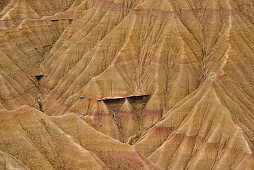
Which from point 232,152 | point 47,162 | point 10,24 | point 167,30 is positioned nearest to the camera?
point 47,162

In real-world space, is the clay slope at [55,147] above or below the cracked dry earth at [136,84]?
above

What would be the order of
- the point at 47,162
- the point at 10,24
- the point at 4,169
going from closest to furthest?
1. the point at 4,169
2. the point at 47,162
3. the point at 10,24

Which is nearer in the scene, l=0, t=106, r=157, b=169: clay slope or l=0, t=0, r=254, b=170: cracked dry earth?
l=0, t=106, r=157, b=169: clay slope

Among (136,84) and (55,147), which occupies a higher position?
(55,147)

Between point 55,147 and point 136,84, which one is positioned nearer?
point 55,147

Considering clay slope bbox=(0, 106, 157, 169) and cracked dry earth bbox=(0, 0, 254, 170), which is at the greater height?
clay slope bbox=(0, 106, 157, 169)

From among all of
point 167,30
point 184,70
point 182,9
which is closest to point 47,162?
point 184,70

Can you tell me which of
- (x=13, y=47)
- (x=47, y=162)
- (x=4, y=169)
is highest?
(x=4, y=169)

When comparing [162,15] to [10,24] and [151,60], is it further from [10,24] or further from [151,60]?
[10,24]
